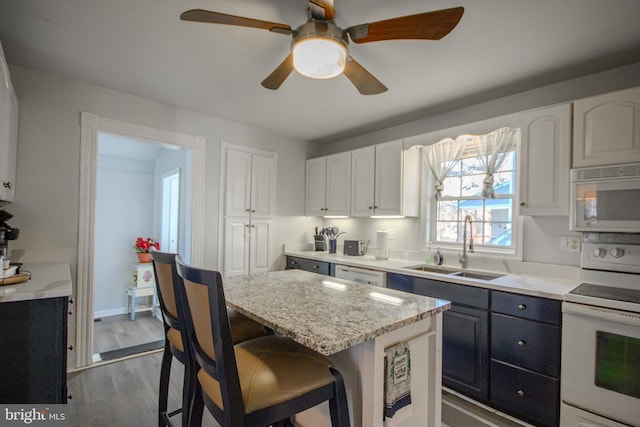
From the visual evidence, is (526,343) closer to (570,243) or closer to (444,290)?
(444,290)

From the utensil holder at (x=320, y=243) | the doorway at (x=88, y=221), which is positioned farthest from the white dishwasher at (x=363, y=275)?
the doorway at (x=88, y=221)

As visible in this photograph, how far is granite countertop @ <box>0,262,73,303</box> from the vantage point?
4.76 ft

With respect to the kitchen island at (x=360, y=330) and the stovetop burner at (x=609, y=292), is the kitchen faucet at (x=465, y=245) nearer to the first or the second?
the stovetop burner at (x=609, y=292)

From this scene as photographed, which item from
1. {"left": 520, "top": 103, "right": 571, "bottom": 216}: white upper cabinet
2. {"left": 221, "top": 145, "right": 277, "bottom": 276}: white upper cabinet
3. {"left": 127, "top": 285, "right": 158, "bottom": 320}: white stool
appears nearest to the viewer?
{"left": 520, "top": 103, "right": 571, "bottom": 216}: white upper cabinet

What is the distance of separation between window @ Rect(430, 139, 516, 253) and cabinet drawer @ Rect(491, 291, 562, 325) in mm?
748

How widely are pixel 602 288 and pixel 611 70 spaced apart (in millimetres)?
1561

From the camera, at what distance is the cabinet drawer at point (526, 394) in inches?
74.3

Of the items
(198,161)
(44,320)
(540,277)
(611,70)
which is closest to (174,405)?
(44,320)

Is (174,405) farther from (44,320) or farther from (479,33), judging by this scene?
(479,33)

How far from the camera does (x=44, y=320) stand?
5.07 ft

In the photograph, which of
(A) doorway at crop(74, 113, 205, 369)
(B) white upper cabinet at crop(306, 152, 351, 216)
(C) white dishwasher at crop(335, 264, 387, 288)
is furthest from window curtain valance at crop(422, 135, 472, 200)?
(A) doorway at crop(74, 113, 205, 369)

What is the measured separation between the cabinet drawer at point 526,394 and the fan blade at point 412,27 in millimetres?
2102

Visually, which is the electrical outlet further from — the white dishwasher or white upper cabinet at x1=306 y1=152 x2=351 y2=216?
white upper cabinet at x1=306 y1=152 x2=351 y2=216

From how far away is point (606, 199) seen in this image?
197 centimetres
